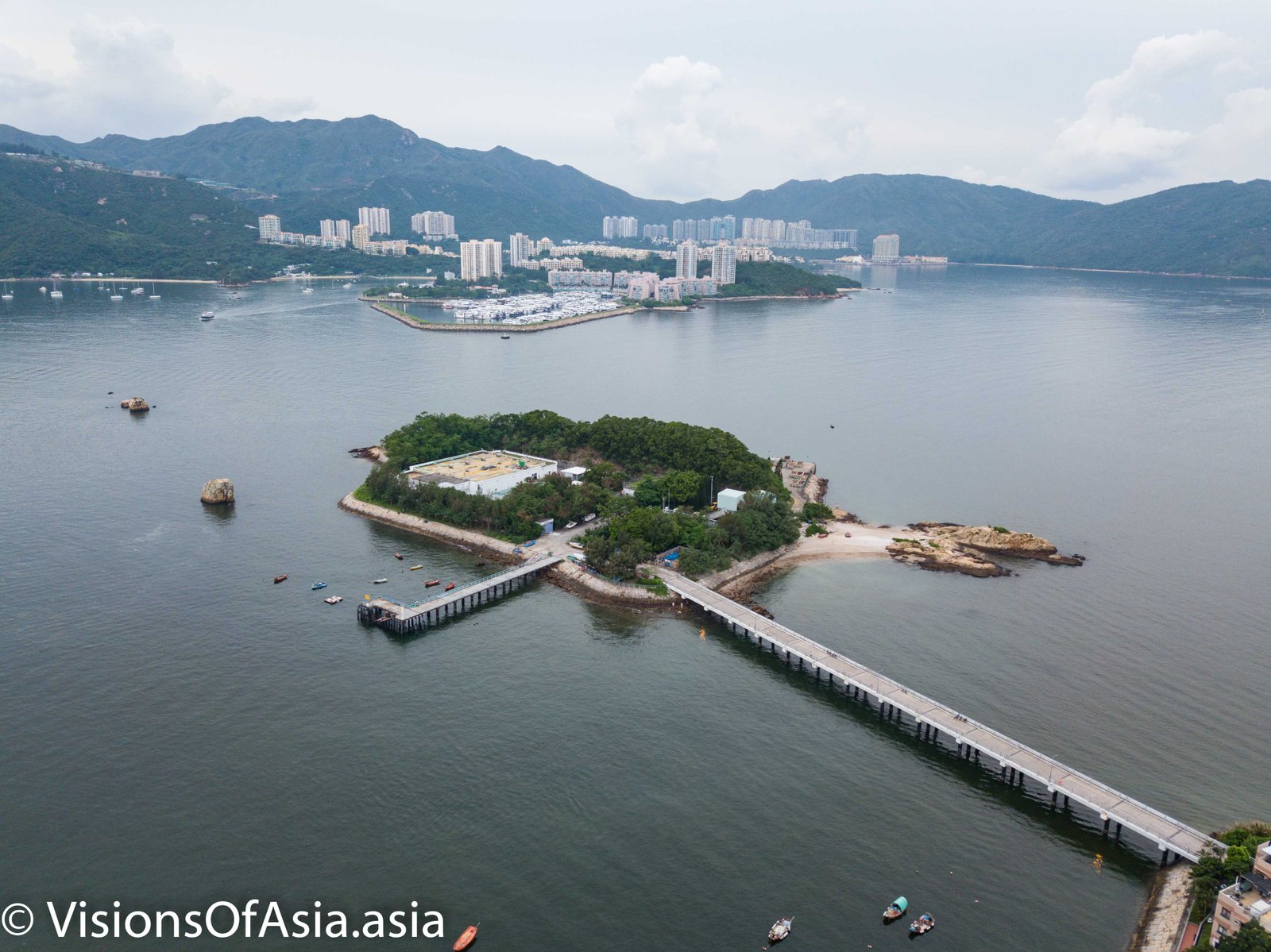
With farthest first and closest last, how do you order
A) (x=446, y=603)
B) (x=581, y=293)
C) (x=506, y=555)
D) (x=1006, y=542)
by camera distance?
(x=581, y=293) → (x=1006, y=542) → (x=506, y=555) → (x=446, y=603)

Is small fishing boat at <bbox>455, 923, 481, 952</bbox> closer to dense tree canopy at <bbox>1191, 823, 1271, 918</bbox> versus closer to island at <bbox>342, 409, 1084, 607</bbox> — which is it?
dense tree canopy at <bbox>1191, 823, 1271, 918</bbox>

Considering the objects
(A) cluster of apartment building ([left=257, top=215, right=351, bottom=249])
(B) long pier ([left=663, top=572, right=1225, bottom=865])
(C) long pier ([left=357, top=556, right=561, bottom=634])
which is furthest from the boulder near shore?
(A) cluster of apartment building ([left=257, top=215, right=351, bottom=249])

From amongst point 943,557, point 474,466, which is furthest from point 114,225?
point 943,557

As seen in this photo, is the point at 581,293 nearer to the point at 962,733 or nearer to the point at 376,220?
the point at 376,220

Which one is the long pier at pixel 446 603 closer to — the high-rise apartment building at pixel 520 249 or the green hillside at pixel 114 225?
the green hillside at pixel 114 225

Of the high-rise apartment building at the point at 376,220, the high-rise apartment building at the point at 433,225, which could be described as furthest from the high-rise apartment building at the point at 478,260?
the high-rise apartment building at the point at 376,220
